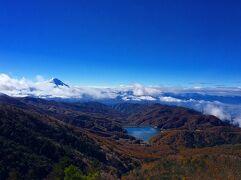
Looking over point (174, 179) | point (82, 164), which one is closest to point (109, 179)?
point (82, 164)

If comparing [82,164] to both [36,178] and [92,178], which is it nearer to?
[36,178]

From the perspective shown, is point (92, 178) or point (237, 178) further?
point (237, 178)

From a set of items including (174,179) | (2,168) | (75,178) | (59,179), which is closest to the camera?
(75,178)

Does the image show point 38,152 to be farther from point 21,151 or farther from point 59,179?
point 59,179

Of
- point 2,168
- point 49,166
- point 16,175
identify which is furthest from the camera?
point 49,166

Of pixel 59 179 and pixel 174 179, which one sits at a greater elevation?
pixel 59 179

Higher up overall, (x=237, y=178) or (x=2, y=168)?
(x=2, y=168)

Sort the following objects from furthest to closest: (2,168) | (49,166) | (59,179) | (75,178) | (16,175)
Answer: (49,166), (2,168), (16,175), (59,179), (75,178)

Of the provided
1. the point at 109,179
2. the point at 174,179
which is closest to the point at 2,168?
the point at 109,179

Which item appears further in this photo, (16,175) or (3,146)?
(3,146)
